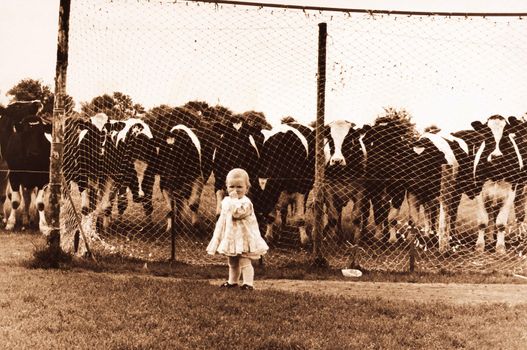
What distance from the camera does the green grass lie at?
4.59m

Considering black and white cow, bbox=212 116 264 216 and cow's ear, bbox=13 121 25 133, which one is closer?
black and white cow, bbox=212 116 264 216

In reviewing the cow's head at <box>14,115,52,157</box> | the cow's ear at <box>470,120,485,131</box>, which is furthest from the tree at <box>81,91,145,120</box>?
the cow's ear at <box>470,120,485,131</box>

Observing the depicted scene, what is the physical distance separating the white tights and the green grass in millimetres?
274

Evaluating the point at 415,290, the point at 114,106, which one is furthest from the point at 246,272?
the point at 114,106

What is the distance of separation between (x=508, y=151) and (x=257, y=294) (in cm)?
669

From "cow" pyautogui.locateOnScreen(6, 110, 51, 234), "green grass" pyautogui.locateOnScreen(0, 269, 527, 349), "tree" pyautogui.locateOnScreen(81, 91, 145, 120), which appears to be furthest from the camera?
"cow" pyautogui.locateOnScreen(6, 110, 51, 234)

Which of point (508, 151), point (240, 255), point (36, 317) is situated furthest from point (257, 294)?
point (508, 151)

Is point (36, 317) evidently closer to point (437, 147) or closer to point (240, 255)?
point (240, 255)

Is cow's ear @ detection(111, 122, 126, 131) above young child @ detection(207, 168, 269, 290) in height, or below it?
above

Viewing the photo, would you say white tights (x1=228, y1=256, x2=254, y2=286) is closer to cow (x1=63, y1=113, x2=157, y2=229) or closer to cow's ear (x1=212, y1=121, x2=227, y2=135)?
cow (x1=63, y1=113, x2=157, y2=229)

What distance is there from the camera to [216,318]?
521 centimetres

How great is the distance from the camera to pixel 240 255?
6.71m

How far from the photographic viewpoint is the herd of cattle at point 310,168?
35.3 feet

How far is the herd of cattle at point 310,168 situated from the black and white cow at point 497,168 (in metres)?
0.02
